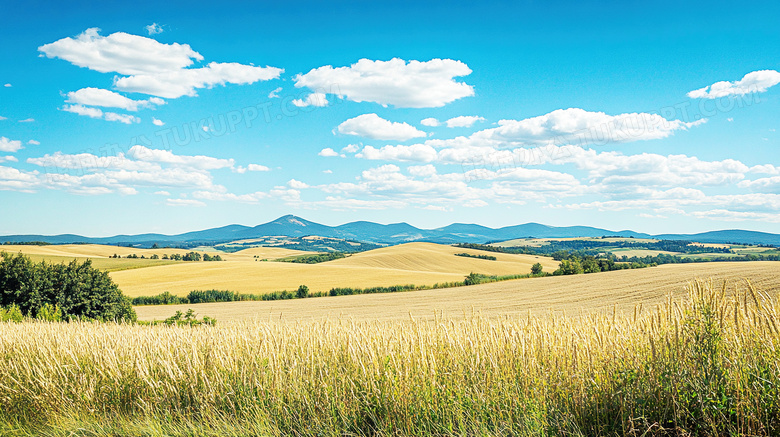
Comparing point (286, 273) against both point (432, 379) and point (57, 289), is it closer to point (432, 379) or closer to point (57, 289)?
point (57, 289)

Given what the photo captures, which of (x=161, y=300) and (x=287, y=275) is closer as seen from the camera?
(x=161, y=300)

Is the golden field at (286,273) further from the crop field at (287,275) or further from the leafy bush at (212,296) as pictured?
the leafy bush at (212,296)

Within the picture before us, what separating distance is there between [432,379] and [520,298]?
43.1 metres

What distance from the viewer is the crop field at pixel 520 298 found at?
36.5 metres

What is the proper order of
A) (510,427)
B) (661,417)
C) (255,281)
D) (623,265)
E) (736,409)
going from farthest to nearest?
(255,281) → (623,265) → (510,427) → (661,417) → (736,409)

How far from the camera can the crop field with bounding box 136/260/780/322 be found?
3653cm

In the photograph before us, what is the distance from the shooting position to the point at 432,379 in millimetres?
4320

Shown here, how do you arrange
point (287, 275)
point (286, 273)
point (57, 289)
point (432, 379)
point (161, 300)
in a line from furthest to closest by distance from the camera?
point (286, 273) < point (287, 275) < point (161, 300) < point (57, 289) < point (432, 379)

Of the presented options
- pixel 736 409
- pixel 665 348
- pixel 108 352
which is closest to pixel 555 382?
pixel 665 348

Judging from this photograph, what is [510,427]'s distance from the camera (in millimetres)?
3805

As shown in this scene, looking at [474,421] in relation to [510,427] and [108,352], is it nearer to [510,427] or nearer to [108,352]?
[510,427]

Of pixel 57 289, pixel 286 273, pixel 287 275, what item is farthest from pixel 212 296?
pixel 57 289

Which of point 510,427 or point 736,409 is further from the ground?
point 736,409

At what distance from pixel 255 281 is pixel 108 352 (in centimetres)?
6699
